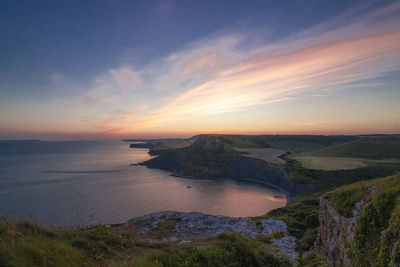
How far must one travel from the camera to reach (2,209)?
2152 inches

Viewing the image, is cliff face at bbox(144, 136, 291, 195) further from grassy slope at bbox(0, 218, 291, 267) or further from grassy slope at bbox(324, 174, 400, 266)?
grassy slope at bbox(0, 218, 291, 267)

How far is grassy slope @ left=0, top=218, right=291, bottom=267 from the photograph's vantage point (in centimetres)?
502

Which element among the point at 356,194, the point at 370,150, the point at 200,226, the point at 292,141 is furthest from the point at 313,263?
the point at 292,141

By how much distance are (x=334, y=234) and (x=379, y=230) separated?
4186 millimetres

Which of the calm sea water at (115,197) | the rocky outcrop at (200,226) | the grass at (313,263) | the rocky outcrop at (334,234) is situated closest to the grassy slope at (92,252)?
the rocky outcrop at (334,234)

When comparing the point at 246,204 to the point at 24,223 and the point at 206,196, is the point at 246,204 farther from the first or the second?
the point at 24,223

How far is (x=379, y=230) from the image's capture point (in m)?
6.11

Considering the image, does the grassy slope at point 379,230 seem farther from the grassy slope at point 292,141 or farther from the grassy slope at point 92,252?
the grassy slope at point 292,141

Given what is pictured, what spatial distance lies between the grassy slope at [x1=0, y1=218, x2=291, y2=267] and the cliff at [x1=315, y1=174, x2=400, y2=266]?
286 cm

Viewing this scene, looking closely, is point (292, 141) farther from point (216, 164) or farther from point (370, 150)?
point (216, 164)

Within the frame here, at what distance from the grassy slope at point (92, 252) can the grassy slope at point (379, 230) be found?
3370 millimetres

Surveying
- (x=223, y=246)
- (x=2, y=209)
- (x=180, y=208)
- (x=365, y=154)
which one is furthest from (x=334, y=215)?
(x=365, y=154)

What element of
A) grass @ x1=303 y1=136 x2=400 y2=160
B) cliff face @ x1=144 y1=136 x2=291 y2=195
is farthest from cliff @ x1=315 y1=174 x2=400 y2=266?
grass @ x1=303 y1=136 x2=400 y2=160

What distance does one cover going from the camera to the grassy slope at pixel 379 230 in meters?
5.28
